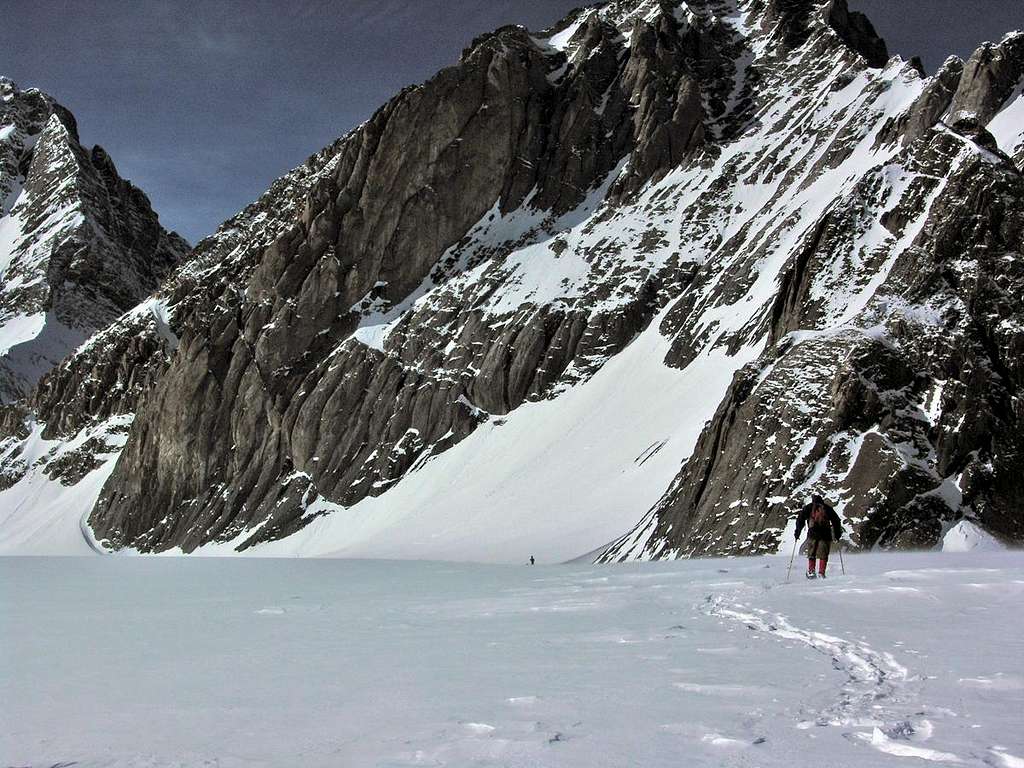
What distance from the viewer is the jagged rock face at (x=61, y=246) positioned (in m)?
147

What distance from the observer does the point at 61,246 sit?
525 ft

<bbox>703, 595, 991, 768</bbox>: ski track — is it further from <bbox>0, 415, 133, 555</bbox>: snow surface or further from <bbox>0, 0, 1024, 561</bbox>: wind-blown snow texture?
<bbox>0, 415, 133, 555</bbox>: snow surface

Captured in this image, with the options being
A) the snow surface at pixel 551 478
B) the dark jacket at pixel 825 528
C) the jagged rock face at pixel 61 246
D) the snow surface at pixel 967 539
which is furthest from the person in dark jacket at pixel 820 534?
the jagged rock face at pixel 61 246

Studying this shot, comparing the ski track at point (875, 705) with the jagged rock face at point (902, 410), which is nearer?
the ski track at point (875, 705)

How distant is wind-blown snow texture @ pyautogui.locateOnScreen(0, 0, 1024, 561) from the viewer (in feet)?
107

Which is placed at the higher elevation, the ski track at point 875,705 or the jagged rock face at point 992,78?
the jagged rock face at point 992,78

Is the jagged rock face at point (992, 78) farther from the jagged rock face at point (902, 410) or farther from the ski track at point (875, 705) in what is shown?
the ski track at point (875, 705)

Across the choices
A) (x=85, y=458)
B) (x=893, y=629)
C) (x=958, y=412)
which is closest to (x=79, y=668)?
(x=893, y=629)

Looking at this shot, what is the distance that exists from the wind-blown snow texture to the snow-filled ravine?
19.2m

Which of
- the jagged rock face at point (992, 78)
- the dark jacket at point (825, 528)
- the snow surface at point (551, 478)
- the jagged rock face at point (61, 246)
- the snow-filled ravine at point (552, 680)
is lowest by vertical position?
the snow-filled ravine at point (552, 680)

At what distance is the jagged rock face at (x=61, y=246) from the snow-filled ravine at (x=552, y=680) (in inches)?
5567

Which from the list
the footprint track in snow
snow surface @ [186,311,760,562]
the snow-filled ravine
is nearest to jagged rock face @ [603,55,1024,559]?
snow surface @ [186,311,760,562]

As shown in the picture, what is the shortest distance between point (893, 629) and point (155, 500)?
94.6m

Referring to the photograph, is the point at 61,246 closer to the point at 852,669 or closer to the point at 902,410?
the point at 902,410
